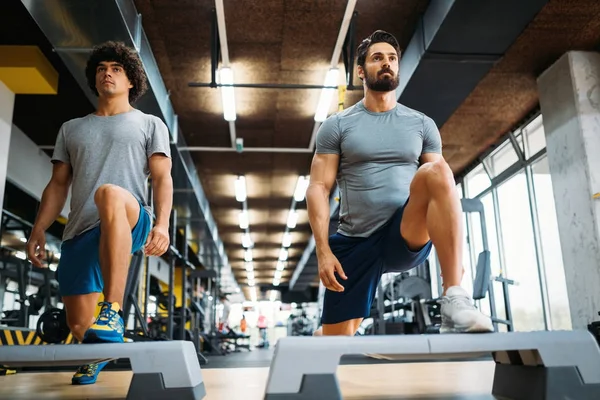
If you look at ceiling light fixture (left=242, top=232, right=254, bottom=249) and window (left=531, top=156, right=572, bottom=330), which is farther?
ceiling light fixture (left=242, top=232, right=254, bottom=249)

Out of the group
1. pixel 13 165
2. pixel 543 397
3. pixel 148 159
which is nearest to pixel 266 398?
pixel 543 397

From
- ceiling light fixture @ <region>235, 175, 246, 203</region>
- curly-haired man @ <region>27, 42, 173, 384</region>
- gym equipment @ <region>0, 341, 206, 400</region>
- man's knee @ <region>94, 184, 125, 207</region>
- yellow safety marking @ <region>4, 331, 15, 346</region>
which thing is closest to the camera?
gym equipment @ <region>0, 341, 206, 400</region>

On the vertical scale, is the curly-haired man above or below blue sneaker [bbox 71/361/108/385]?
above

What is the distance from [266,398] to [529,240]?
6886 mm

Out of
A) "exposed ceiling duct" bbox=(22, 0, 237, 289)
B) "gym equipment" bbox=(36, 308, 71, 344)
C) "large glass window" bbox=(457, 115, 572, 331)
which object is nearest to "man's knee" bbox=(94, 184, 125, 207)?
"gym equipment" bbox=(36, 308, 71, 344)

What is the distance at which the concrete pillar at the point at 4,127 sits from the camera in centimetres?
490

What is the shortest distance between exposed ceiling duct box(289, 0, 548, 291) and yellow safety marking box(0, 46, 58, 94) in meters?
3.53

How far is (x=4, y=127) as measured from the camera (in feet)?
16.4

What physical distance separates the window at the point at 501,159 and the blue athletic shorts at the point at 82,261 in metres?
6.80

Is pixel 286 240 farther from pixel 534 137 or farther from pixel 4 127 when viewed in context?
pixel 4 127

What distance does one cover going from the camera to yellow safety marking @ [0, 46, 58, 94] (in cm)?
502

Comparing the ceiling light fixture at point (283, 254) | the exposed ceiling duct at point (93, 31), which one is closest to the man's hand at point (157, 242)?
the exposed ceiling duct at point (93, 31)

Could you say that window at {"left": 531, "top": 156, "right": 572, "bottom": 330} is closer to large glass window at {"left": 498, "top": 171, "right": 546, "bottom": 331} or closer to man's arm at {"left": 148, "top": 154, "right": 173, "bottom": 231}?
large glass window at {"left": 498, "top": 171, "right": 546, "bottom": 331}

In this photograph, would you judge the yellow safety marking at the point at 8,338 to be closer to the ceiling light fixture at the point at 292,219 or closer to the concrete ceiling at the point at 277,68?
the concrete ceiling at the point at 277,68
